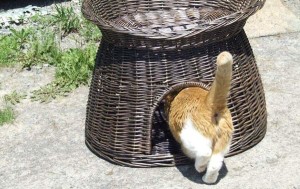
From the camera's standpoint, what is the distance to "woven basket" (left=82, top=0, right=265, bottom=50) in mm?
3146

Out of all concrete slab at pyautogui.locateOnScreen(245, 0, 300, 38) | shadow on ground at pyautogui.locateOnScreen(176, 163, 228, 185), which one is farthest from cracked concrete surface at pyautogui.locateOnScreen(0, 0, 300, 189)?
concrete slab at pyautogui.locateOnScreen(245, 0, 300, 38)

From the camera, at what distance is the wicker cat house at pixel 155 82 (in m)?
3.21

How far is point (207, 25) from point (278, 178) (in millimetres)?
904

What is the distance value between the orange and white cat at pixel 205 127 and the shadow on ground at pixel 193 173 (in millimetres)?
108

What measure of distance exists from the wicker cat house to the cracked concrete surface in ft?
0.28

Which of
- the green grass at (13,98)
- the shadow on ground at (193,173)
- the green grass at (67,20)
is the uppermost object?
the shadow on ground at (193,173)

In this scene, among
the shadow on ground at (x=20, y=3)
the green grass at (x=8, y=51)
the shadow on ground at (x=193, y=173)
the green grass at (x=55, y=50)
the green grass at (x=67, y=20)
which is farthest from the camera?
the shadow on ground at (x=20, y=3)

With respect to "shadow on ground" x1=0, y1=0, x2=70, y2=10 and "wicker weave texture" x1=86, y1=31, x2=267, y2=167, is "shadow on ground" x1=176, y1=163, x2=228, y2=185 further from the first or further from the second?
"shadow on ground" x1=0, y1=0, x2=70, y2=10

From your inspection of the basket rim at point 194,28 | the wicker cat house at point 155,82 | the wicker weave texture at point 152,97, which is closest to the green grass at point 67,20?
the wicker cat house at point 155,82

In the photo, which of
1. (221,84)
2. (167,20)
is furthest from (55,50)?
(221,84)

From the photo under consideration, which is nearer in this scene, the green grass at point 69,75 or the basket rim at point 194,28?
the basket rim at point 194,28

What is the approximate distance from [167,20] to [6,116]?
4.07ft

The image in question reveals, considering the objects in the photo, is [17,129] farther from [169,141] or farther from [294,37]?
[294,37]

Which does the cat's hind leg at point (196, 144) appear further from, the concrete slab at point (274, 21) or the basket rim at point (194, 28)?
the concrete slab at point (274, 21)
